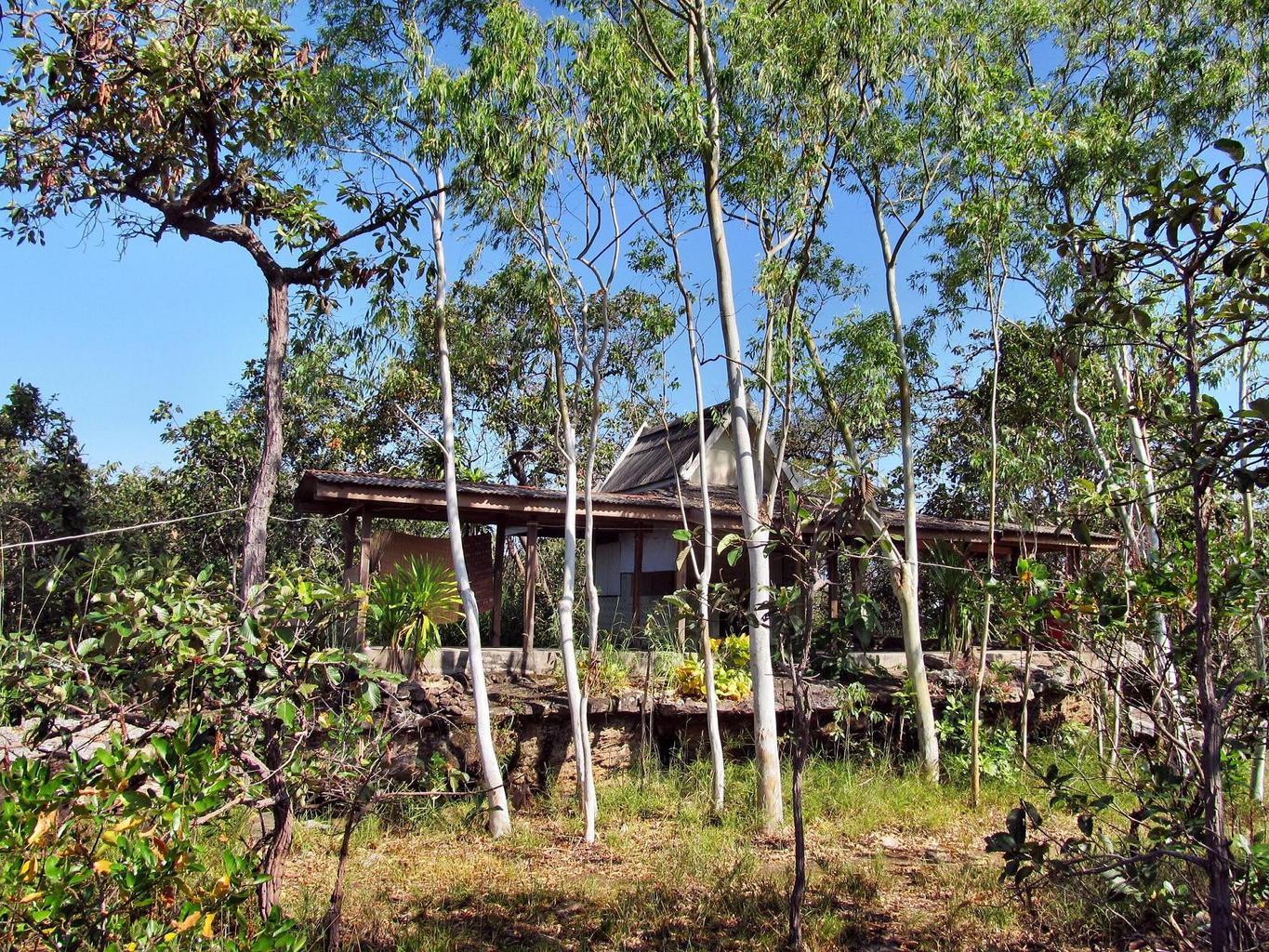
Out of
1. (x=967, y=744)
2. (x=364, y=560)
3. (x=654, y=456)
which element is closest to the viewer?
(x=364, y=560)

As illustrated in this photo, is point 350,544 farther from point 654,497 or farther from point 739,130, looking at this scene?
point 739,130

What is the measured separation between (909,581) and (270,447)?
766cm

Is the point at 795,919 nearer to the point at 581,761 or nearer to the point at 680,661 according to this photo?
the point at 581,761

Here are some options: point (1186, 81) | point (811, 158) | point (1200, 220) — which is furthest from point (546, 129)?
point (1186, 81)

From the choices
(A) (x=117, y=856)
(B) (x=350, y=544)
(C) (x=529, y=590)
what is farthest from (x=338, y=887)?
(B) (x=350, y=544)

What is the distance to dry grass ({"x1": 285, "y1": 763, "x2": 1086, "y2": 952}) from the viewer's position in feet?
18.7

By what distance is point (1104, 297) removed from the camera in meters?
3.31

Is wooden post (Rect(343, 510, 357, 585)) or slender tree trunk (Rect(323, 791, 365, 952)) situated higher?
wooden post (Rect(343, 510, 357, 585))

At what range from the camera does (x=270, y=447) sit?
7.07 metres

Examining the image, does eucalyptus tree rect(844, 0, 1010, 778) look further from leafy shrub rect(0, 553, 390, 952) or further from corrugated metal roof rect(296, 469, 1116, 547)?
leafy shrub rect(0, 553, 390, 952)

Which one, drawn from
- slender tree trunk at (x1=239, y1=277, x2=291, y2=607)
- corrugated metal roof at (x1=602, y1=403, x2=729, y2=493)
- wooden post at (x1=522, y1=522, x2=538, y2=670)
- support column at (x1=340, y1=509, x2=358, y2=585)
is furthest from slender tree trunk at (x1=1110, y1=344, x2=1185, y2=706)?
support column at (x1=340, y1=509, x2=358, y2=585)

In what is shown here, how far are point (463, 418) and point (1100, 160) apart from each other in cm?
1219

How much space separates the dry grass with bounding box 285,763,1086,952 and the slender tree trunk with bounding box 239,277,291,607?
2445mm

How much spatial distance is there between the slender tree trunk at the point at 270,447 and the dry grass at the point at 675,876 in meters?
2.45
